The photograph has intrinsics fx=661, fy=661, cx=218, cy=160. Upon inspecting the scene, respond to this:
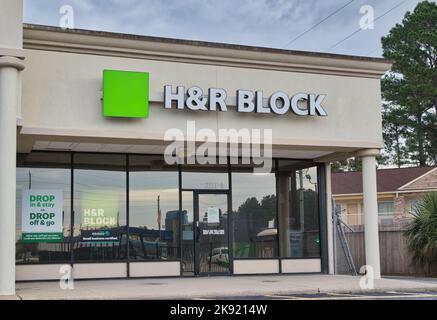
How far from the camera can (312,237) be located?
20.5 metres

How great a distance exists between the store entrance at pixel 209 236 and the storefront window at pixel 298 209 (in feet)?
6.05

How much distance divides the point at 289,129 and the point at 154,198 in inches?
170

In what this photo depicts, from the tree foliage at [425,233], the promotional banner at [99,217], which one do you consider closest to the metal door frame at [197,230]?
the promotional banner at [99,217]

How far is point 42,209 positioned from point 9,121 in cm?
442

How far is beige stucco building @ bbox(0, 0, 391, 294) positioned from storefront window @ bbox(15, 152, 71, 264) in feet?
0.12

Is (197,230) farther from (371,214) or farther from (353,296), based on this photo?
(353,296)

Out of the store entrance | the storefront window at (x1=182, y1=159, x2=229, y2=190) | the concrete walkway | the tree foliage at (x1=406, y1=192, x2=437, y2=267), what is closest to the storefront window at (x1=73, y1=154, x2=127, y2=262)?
the concrete walkway

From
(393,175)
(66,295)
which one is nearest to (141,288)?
(66,295)

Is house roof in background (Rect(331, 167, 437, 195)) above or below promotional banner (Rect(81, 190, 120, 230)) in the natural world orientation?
above

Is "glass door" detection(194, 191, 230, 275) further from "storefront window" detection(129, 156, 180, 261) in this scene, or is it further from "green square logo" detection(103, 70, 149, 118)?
"green square logo" detection(103, 70, 149, 118)

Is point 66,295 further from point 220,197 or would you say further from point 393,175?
point 393,175

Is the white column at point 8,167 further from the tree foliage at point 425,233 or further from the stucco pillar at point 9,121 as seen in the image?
the tree foliage at point 425,233

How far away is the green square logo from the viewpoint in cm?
1600

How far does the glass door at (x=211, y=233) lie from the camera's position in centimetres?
1902
